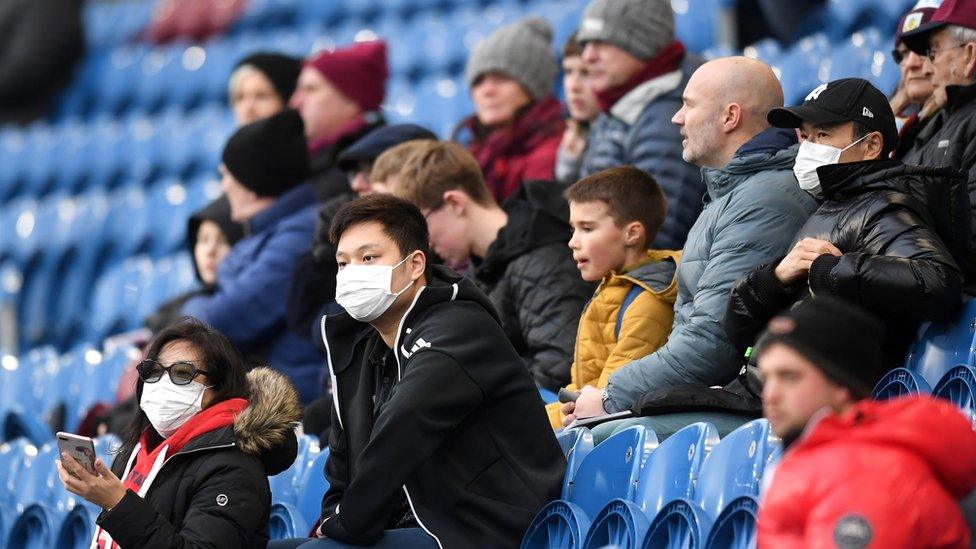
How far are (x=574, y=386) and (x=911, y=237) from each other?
1.35 metres

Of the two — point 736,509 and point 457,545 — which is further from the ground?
point 736,509

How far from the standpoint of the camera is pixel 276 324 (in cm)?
634

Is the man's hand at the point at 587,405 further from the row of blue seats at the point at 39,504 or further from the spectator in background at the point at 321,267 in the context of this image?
the row of blue seats at the point at 39,504

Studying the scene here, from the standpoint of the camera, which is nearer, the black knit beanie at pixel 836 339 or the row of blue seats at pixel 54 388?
the black knit beanie at pixel 836 339

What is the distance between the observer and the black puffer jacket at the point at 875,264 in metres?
3.76

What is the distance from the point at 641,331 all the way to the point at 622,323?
0.22 ft

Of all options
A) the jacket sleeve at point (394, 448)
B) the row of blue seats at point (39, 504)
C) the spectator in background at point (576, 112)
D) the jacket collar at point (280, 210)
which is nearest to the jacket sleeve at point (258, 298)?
the jacket collar at point (280, 210)

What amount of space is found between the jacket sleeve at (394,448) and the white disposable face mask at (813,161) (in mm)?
1080

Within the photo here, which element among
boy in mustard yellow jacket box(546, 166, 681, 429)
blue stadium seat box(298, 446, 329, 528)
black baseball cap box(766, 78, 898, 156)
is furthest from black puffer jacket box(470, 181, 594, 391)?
black baseball cap box(766, 78, 898, 156)

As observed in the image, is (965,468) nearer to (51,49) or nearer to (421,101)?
(421,101)

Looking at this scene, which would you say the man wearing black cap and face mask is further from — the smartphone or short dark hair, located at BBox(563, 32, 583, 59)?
short dark hair, located at BBox(563, 32, 583, 59)

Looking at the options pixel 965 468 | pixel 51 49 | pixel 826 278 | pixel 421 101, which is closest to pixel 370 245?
pixel 826 278

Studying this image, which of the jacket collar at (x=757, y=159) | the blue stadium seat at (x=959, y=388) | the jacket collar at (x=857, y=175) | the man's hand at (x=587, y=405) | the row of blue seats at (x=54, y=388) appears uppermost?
the jacket collar at (x=857, y=175)

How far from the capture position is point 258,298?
6.31 meters
